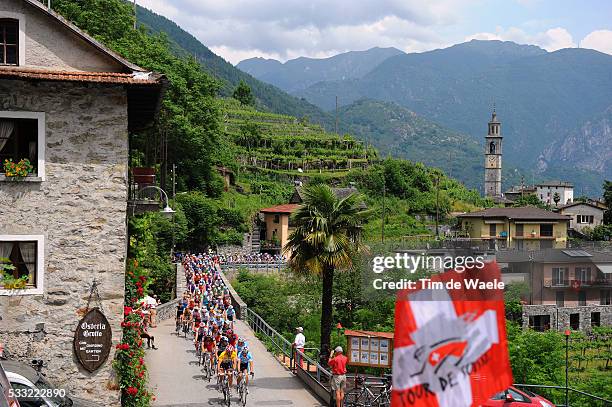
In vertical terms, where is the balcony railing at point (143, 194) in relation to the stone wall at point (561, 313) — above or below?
above

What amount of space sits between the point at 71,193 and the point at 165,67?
1484 inches

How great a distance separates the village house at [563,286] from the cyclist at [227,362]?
120 ft

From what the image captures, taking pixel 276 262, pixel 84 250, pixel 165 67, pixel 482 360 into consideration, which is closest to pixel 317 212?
pixel 84 250

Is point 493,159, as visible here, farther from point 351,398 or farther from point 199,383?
point 351,398

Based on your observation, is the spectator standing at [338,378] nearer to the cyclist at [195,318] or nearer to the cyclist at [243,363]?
the cyclist at [243,363]

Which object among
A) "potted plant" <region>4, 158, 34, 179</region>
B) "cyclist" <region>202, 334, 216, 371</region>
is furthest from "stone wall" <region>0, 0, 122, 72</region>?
"cyclist" <region>202, 334, 216, 371</region>

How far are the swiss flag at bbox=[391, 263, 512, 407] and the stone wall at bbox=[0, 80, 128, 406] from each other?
1154 centimetres

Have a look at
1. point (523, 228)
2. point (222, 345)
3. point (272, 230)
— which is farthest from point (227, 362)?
point (523, 228)

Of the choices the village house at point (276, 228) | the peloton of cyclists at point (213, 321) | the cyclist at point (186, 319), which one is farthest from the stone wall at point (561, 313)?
the cyclist at point (186, 319)

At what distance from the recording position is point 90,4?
4228cm

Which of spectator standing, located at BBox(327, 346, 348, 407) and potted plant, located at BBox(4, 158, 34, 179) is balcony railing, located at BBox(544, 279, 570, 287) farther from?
potted plant, located at BBox(4, 158, 34, 179)

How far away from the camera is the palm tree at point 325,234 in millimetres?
22109

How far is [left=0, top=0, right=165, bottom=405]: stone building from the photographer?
14258mm

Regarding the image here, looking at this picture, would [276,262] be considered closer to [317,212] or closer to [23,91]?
[317,212]
